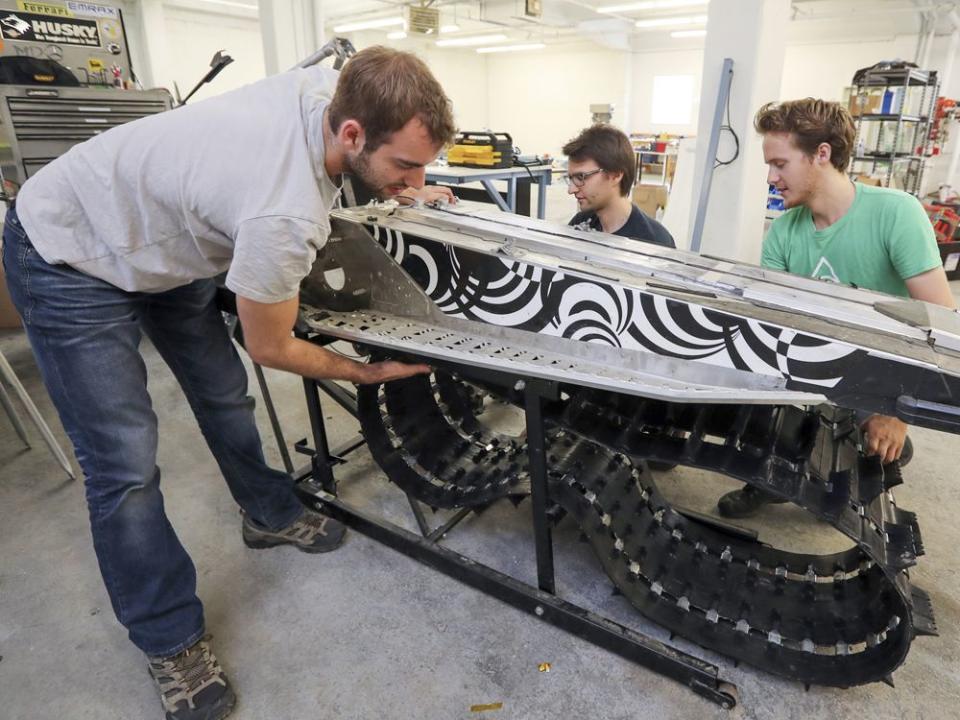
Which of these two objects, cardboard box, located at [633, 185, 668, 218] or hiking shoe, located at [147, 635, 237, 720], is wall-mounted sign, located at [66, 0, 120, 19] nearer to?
hiking shoe, located at [147, 635, 237, 720]

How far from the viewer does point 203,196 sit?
1.09 m

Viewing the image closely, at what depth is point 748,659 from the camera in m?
1.42

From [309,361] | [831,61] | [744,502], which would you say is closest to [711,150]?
[744,502]

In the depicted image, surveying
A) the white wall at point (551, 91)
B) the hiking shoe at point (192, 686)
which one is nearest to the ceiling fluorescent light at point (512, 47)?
the white wall at point (551, 91)

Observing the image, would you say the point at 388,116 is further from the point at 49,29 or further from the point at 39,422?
the point at 49,29

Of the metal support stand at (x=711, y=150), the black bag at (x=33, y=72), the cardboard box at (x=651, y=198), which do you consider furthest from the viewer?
the cardboard box at (x=651, y=198)

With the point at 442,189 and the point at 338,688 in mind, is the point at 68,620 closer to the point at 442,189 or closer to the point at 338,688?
the point at 338,688

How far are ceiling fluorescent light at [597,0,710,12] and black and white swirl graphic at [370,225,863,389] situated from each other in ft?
29.3

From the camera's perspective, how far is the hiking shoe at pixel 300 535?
73.6 inches

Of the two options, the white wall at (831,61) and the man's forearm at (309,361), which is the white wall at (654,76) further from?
the man's forearm at (309,361)

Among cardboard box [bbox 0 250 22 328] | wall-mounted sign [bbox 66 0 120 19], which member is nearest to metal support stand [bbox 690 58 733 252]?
wall-mounted sign [bbox 66 0 120 19]

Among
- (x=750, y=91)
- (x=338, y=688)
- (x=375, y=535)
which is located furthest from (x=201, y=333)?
(x=750, y=91)

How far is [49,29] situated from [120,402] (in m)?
2.74

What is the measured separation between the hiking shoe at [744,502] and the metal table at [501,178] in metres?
1.92
